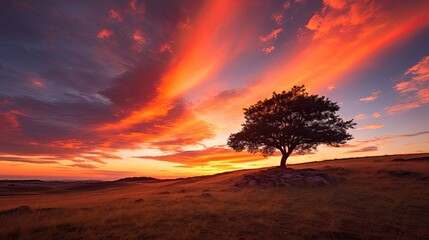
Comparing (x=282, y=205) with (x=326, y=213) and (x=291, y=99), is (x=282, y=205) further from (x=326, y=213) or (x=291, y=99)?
(x=291, y=99)

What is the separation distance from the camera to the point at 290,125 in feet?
129

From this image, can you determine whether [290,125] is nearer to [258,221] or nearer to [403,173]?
[403,173]

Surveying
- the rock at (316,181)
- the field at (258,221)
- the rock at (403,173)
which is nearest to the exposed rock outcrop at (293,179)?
the rock at (316,181)

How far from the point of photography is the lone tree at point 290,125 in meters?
38.5

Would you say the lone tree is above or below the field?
above

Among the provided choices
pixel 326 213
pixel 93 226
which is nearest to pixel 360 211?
pixel 326 213

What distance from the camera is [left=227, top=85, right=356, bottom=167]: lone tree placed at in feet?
126

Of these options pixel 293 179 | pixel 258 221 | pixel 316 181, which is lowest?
pixel 258 221

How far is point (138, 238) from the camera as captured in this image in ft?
36.2

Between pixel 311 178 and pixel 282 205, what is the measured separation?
13260 millimetres

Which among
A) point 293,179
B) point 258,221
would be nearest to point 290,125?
point 293,179

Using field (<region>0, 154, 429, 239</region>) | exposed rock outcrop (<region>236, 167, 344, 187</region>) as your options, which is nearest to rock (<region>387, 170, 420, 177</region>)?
exposed rock outcrop (<region>236, 167, 344, 187</region>)

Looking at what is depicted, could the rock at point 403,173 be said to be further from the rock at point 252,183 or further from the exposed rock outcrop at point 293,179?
the rock at point 252,183

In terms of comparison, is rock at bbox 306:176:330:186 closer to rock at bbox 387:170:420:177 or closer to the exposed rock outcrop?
Result: the exposed rock outcrop
